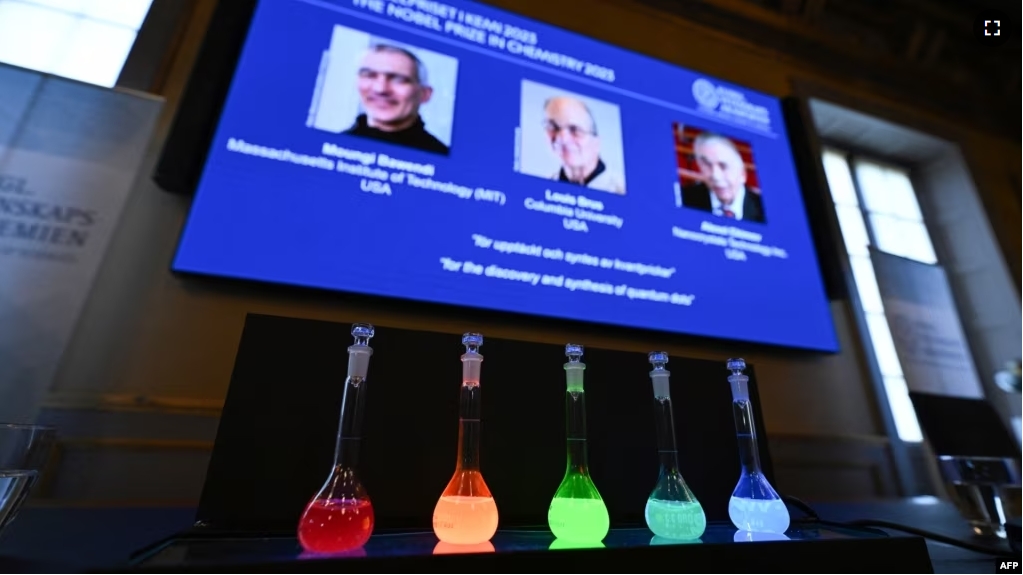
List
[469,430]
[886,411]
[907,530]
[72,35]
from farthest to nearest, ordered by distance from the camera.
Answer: [886,411]
[72,35]
[907,530]
[469,430]

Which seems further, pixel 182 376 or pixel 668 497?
pixel 182 376

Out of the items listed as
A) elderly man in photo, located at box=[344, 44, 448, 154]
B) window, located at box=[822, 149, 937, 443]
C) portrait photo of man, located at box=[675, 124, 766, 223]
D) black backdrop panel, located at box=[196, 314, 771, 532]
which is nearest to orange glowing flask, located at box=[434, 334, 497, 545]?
black backdrop panel, located at box=[196, 314, 771, 532]

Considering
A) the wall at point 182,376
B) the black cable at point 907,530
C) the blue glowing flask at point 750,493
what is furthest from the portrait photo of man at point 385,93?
the black cable at point 907,530

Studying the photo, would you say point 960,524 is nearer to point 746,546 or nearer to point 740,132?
point 746,546

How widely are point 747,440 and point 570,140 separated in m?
1.04

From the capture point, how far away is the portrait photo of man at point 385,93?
1.21 metres

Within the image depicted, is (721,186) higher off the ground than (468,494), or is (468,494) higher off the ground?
(721,186)

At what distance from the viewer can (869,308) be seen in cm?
181

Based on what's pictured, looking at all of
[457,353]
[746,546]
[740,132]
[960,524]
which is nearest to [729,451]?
[746,546]

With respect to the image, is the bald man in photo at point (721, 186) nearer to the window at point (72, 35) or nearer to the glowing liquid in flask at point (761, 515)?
the glowing liquid in flask at point (761, 515)

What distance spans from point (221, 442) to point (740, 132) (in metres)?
1.88

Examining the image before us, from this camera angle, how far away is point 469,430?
57 centimetres

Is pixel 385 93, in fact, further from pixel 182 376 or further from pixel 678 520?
pixel 678 520

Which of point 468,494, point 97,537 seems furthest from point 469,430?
point 97,537
